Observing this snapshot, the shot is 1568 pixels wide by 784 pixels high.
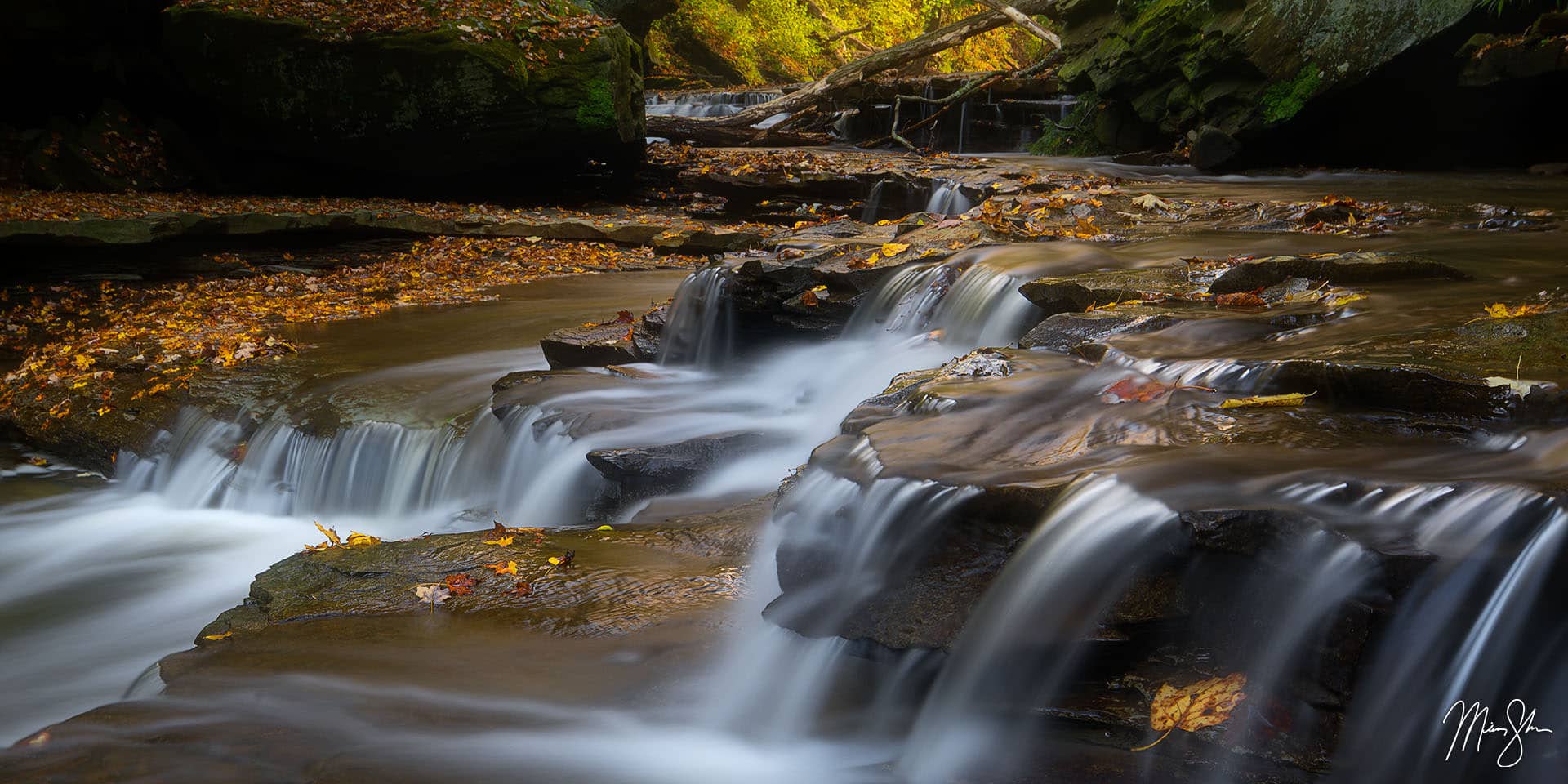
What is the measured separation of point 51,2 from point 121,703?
1385cm

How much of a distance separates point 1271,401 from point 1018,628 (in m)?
1.21

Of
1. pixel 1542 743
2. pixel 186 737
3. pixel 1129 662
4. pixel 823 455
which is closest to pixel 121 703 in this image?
pixel 186 737

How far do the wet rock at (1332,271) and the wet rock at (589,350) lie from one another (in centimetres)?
362

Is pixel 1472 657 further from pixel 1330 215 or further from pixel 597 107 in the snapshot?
pixel 597 107

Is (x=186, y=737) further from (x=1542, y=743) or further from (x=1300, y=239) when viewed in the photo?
(x=1300, y=239)

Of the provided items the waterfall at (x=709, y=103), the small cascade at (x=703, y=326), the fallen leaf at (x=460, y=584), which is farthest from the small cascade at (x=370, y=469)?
the waterfall at (x=709, y=103)

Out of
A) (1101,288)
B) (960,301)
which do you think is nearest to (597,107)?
(960,301)

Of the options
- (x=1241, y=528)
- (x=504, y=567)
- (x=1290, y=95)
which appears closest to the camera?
(x=1241, y=528)

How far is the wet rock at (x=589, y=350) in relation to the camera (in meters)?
7.03

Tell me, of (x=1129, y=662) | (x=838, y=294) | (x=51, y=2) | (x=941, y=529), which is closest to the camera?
(x=1129, y=662)

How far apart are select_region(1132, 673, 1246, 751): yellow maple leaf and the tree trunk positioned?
14868 millimetres

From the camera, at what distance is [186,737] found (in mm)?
3068
